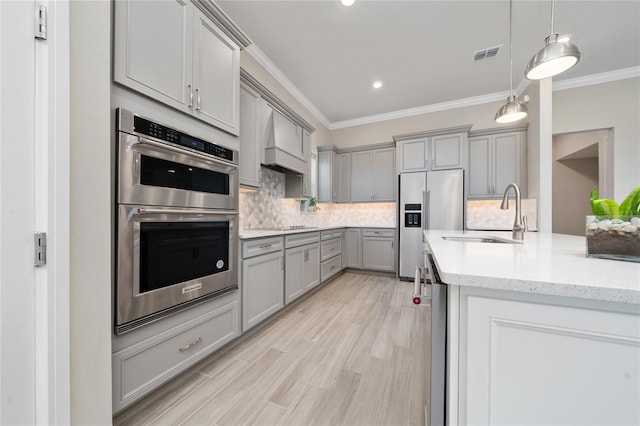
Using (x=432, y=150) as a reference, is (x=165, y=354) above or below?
below

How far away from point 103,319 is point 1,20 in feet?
3.77

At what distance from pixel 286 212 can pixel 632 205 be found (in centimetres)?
325

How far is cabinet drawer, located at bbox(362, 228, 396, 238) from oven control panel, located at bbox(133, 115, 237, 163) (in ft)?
10.2

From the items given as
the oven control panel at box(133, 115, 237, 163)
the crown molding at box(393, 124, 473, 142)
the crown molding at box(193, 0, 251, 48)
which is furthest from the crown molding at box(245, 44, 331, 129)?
the oven control panel at box(133, 115, 237, 163)

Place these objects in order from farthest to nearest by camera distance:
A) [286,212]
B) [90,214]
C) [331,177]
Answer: [331,177]
[286,212]
[90,214]

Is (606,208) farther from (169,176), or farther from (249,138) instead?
(249,138)

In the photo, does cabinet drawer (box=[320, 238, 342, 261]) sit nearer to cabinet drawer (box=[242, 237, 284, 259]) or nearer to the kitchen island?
cabinet drawer (box=[242, 237, 284, 259])

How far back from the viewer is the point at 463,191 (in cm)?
367

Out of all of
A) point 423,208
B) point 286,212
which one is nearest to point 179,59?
point 286,212

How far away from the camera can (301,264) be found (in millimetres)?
2828

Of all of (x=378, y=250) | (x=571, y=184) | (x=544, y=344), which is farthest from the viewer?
(x=571, y=184)

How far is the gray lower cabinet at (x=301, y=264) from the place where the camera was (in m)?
2.56

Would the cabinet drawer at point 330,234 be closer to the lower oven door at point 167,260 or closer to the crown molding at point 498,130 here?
the lower oven door at point 167,260

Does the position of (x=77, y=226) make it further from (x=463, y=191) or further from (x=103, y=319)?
(x=463, y=191)
